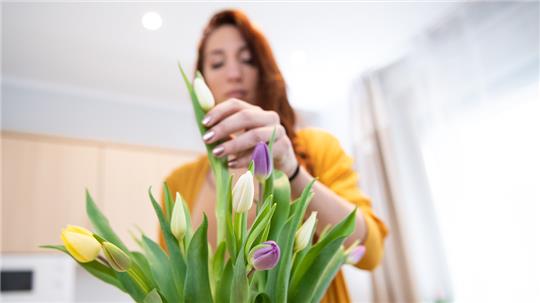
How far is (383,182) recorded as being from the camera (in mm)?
3023

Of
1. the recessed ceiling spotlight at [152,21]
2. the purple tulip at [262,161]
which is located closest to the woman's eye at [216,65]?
the purple tulip at [262,161]

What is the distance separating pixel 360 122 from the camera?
3.26 m

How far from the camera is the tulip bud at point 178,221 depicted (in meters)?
0.38

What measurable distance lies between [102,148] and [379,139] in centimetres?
189

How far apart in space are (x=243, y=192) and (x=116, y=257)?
0.38 feet

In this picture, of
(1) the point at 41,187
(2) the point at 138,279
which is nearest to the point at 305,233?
(2) the point at 138,279

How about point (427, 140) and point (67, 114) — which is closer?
point (427, 140)

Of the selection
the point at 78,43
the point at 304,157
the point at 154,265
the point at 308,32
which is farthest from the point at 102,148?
the point at 154,265

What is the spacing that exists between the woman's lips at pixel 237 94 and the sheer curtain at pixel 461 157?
6.22 feet

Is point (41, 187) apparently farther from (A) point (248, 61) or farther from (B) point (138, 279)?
(B) point (138, 279)

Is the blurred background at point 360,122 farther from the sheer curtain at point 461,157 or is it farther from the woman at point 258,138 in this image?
A: the woman at point 258,138

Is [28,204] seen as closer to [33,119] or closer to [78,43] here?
[33,119]

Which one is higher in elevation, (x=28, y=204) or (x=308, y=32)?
(x=308, y=32)

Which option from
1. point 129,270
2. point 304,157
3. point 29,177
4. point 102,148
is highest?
point 102,148
